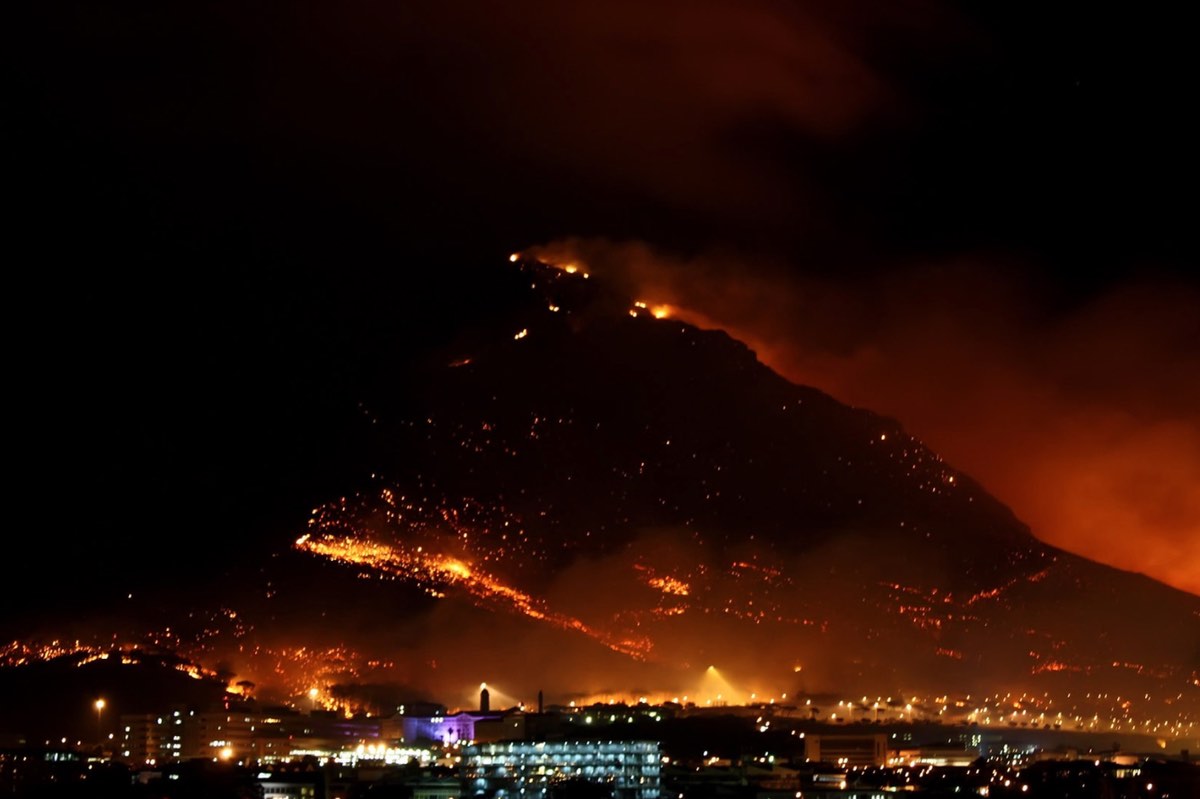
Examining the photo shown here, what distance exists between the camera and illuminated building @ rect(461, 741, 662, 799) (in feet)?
114

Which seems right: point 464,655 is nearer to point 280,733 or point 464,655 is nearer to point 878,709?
point 280,733

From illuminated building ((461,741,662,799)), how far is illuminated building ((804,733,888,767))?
366 inches

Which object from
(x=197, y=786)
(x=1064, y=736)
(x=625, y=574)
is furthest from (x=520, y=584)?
(x=197, y=786)

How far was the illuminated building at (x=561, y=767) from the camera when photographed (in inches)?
1367

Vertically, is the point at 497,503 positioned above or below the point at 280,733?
above

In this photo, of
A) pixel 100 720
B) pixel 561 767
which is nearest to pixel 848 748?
pixel 561 767

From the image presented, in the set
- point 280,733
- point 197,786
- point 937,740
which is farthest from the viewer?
point 937,740

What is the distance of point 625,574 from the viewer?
58.1 meters

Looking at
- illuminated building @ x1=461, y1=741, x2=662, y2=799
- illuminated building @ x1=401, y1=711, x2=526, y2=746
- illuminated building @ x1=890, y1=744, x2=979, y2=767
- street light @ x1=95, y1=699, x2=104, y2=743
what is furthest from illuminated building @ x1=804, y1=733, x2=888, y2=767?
street light @ x1=95, y1=699, x2=104, y2=743

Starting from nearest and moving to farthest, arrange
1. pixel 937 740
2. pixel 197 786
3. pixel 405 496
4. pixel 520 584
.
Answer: pixel 197 786 < pixel 937 740 < pixel 520 584 < pixel 405 496

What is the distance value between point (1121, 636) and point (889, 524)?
319 inches

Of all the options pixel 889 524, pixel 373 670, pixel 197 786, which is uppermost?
pixel 889 524

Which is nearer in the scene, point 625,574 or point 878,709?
point 878,709

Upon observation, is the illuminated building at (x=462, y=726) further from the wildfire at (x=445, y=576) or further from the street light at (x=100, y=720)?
the street light at (x=100, y=720)
